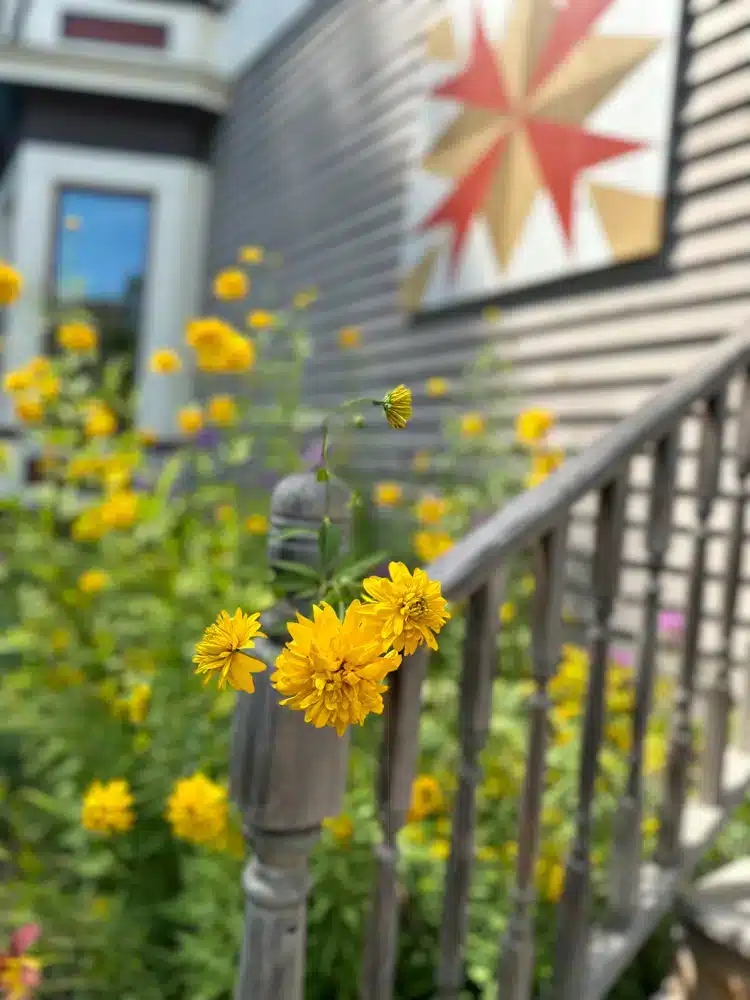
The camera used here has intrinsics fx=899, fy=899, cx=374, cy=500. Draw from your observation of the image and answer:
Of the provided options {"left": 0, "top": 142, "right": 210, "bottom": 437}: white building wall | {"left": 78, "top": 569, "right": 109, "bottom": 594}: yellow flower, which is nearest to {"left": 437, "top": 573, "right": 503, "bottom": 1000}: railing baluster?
{"left": 78, "top": 569, "right": 109, "bottom": 594}: yellow flower

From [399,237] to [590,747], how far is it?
10.5 ft

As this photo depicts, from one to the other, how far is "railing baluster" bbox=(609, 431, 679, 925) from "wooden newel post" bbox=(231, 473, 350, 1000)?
0.53 metres

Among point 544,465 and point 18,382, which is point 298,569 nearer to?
point 18,382

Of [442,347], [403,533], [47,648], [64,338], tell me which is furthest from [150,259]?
[47,648]

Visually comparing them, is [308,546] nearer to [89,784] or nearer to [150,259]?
[89,784]

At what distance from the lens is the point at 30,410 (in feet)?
6.61

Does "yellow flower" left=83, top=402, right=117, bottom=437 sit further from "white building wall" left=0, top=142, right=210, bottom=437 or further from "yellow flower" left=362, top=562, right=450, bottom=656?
"white building wall" left=0, top=142, right=210, bottom=437

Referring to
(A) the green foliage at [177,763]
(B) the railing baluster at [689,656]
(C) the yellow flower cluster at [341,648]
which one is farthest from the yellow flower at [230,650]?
(B) the railing baluster at [689,656]

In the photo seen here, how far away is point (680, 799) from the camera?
1.29 meters

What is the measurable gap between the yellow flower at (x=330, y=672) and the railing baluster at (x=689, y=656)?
0.94 m

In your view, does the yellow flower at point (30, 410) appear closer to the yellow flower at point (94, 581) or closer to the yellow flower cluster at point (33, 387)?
the yellow flower cluster at point (33, 387)

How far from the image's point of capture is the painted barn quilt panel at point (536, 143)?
2.51 m

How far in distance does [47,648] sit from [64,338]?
718 mm

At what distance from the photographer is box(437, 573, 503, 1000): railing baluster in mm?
999
